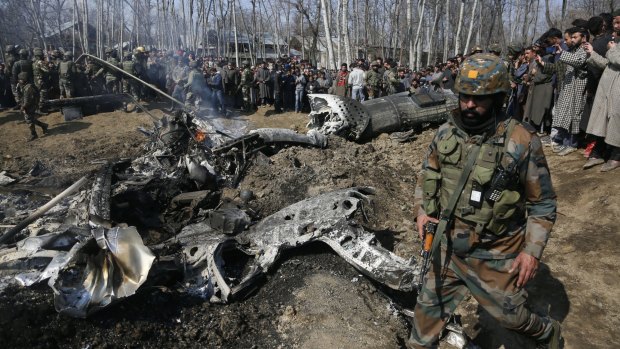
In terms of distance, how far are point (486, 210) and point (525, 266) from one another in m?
0.35

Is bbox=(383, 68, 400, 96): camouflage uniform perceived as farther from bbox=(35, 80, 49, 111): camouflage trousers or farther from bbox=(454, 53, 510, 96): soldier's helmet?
bbox=(454, 53, 510, 96): soldier's helmet

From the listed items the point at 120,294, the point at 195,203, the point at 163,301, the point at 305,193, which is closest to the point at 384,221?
the point at 305,193

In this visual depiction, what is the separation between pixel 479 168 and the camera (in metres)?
2.29

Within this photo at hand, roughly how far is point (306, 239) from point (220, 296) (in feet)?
2.91

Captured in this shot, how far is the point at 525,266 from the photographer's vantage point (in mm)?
2246

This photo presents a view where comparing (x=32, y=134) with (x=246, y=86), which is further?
(x=246, y=86)

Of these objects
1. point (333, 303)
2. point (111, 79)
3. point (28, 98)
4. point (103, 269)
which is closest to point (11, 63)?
point (111, 79)

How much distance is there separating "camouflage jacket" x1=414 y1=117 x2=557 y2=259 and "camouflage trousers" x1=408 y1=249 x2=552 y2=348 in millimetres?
94

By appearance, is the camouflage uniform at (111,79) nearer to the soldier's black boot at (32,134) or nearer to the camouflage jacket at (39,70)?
the camouflage jacket at (39,70)

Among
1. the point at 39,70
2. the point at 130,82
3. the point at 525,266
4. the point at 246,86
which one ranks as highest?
the point at 39,70

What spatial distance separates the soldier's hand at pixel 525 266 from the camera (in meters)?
2.24

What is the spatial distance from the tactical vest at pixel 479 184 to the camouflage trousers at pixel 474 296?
252 mm

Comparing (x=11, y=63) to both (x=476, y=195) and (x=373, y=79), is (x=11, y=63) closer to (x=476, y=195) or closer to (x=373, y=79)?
(x=373, y=79)

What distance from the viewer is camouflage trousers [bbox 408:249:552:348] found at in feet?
7.81
